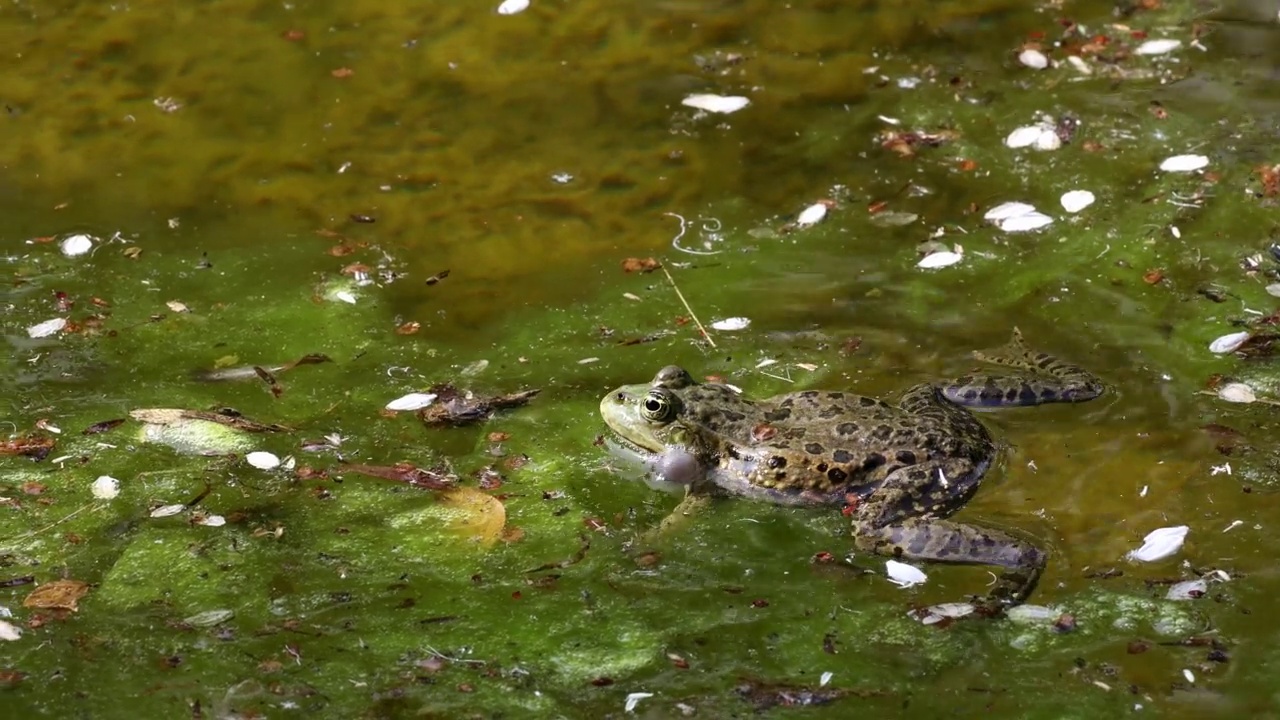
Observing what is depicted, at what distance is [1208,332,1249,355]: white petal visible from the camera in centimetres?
481

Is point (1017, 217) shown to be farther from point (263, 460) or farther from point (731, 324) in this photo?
point (263, 460)

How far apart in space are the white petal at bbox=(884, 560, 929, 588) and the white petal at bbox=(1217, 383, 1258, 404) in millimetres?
1491

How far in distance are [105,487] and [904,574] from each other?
8.62 ft

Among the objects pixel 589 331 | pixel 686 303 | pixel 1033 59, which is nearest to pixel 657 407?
pixel 589 331

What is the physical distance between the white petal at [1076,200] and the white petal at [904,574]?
7.83 feet

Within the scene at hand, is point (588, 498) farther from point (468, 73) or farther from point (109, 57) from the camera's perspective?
point (109, 57)

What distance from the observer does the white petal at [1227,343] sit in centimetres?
481

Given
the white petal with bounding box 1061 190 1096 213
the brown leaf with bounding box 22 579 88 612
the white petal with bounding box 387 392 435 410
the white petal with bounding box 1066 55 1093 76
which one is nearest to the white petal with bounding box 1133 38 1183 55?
the white petal with bounding box 1066 55 1093 76

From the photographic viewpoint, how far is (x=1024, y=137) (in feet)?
20.1

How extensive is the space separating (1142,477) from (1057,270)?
1266mm

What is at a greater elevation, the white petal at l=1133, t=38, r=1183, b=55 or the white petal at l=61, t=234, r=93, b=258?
the white petal at l=1133, t=38, r=1183, b=55

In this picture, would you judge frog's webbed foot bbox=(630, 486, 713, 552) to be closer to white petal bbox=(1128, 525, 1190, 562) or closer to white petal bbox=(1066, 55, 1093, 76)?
white petal bbox=(1128, 525, 1190, 562)

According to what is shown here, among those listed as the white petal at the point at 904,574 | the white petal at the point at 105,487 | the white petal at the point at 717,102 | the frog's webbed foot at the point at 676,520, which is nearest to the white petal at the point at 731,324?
the frog's webbed foot at the point at 676,520

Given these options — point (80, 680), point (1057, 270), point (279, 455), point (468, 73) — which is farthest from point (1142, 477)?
point (468, 73)
